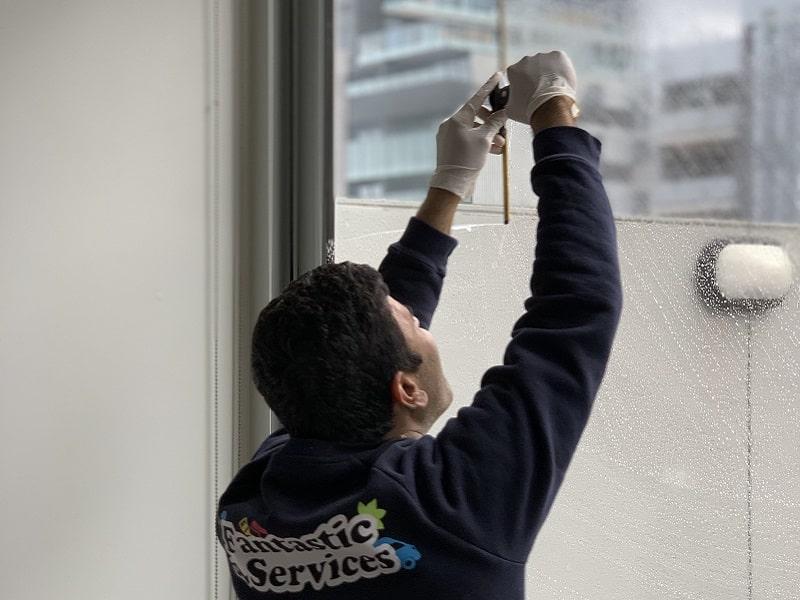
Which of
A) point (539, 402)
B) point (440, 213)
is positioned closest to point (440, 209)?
point (440, 213)

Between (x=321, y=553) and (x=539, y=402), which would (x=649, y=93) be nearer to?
(x=539, y=402)

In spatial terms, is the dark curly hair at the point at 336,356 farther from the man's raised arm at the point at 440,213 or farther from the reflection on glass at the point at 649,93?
the reflection on glass at the point at 649,93

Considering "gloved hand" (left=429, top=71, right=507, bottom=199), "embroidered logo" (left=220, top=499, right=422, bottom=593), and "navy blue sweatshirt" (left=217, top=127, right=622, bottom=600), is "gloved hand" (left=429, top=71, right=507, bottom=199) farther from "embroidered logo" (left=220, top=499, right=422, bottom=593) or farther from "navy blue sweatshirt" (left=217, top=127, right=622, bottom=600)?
"embroidered logo" (left=220, top=499, right=422, bottom=593)

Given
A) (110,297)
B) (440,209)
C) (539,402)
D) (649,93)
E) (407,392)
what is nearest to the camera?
(539,402)

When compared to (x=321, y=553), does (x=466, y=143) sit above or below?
above

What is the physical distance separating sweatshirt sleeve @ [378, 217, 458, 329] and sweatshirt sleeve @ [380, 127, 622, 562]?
30 centimetres

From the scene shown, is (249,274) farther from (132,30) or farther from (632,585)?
(632,585)

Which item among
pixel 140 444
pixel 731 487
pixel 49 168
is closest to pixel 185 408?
pixel 140 444

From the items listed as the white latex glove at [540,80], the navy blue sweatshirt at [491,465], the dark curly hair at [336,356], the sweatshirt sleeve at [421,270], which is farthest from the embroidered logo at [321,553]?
the white latex glove at [540,80]

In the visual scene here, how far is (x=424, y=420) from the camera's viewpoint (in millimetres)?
1244

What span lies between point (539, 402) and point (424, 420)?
0.69ft

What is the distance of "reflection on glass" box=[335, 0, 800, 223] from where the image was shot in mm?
1193

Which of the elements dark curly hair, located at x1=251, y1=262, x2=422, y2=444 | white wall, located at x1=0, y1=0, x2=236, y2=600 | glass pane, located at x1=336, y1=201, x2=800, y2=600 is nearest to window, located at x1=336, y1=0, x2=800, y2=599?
glass pane, located at x1=336, y1=201, x2=800, y2=600

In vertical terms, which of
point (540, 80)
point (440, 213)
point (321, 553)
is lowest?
point (321, 553)
